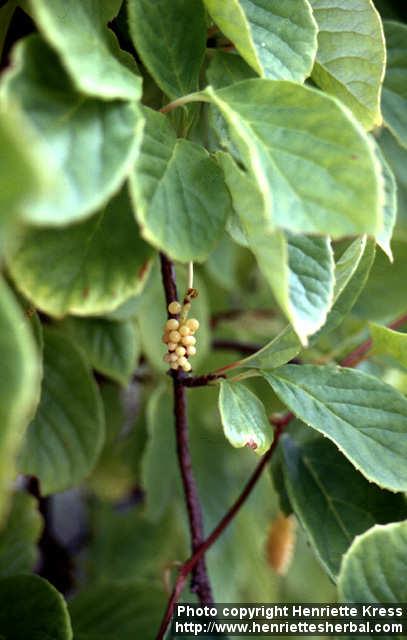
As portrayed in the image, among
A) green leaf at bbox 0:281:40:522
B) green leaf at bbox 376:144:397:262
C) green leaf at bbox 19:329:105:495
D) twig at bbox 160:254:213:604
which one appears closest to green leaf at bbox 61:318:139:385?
green leaf at bbox 19:329:105:495

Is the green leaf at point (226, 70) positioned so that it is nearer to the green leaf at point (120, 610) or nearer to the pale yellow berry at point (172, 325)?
the pale yellow berry at point (172, 325)

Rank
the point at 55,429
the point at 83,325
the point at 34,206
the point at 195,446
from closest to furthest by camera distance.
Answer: the point at 34,206, the point at 55,429, the point at 83,325, the point at 195,446

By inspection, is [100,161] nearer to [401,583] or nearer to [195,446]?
[401,583]

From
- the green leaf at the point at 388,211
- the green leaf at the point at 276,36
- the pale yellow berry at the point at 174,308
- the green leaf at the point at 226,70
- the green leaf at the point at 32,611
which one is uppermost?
the green leaf at the point at 276,36

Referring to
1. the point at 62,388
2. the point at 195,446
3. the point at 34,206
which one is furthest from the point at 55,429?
the point at 34,206

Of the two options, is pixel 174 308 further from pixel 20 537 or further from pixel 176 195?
pixel 20 537

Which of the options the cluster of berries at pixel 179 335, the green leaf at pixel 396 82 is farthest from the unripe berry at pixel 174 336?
the green leaf at pixel 396 82
